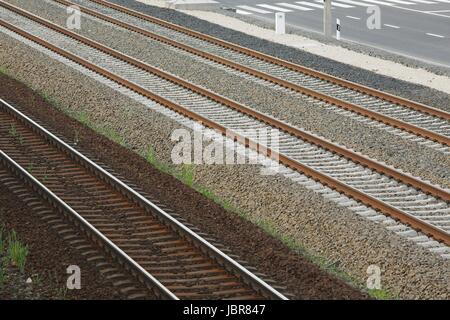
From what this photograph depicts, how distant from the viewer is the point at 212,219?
16.3 meters

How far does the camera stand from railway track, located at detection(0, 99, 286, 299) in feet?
43.4

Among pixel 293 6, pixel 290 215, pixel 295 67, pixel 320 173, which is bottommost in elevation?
pixel 290 215

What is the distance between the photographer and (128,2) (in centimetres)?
3866

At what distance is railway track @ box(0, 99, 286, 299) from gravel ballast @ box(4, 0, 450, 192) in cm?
563

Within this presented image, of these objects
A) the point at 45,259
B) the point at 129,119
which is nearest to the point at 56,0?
the point at 129,119

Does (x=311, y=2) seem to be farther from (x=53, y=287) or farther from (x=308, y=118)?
(x=53, y=287)

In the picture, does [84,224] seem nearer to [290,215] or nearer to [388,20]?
[290,215]

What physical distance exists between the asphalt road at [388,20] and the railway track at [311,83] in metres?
5.70

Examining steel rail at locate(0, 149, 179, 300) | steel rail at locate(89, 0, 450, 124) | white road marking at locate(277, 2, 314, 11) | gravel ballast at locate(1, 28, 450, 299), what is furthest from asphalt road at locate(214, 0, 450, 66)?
steel rail at locate(0, 149, 179, 300)

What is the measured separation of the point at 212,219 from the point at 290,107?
7.48 m

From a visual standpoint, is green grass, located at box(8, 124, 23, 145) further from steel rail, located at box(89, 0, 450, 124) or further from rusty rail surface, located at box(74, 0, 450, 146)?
steel rail, located at box(89, 0, 450, 124)

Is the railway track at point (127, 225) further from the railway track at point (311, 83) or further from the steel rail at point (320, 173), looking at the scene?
the railway track at point (311, 83)

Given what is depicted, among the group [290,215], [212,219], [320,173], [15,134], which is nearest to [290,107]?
[320,173]

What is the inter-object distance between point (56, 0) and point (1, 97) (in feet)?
47.4
